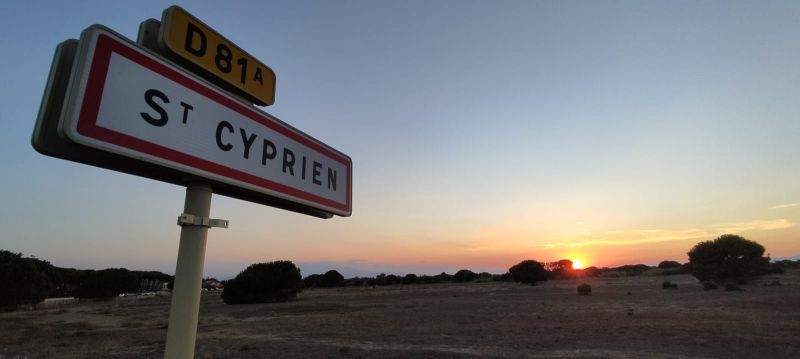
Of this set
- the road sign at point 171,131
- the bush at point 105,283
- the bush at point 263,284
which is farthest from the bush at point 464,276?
the road sign at point 171,131

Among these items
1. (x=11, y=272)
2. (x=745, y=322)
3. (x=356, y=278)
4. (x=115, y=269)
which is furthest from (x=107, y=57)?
(x=356, y=278)

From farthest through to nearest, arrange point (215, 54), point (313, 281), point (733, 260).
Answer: point (313, 281) → point (733, 260) → point (215, 54)

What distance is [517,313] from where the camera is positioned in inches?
848

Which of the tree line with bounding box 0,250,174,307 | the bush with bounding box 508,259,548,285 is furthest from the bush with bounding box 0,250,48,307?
the bush with bounding box 508,259,548,285

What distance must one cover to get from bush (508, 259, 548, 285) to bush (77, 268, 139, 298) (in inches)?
2302

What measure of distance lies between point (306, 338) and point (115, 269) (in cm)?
5937

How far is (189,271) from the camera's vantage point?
1.76m

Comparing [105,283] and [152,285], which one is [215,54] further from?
[152,285]

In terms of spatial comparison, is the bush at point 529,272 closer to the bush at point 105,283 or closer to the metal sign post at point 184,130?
the metal sign post at point 184,130

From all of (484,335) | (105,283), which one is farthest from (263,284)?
(105,283)

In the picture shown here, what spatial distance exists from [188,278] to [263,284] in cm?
4189

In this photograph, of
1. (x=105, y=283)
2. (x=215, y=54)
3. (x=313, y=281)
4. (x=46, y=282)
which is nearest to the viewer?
(x=215, y=54)

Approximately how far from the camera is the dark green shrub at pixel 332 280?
3381 inches

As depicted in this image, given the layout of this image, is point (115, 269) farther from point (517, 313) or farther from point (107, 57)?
point (107, 57)
